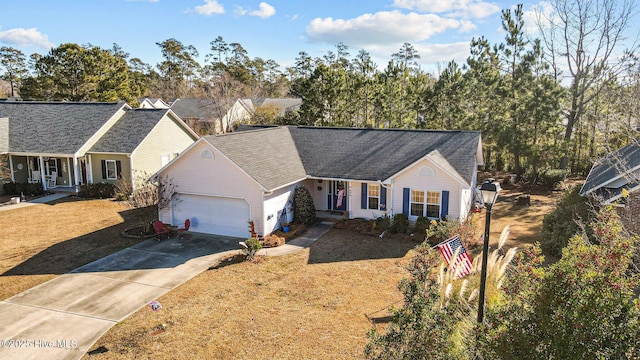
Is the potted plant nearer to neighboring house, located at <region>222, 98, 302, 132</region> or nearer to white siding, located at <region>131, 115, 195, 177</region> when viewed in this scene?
white siding, located at <region>131, 115, 195, 177</region>

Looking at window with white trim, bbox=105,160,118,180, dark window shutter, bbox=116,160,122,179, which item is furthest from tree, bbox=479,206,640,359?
window with white trim, bbox=105,160,118,180

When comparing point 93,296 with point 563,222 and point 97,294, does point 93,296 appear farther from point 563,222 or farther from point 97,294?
point 563,222

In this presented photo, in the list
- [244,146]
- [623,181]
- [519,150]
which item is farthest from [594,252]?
[519,150]

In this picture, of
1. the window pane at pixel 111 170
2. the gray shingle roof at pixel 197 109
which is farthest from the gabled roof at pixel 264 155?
the gray shingle roof at pixel 197 109

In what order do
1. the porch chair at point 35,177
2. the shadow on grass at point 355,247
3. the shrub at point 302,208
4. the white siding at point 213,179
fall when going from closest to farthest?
1. the shadow on grass at point 355,247
2. the white siding at point 213,179
3. the shrub at point 302,208
4. the porch chair at point 35,177

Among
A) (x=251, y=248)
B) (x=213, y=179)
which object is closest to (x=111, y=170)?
(x=213, y=179)

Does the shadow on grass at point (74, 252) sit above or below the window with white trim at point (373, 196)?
below

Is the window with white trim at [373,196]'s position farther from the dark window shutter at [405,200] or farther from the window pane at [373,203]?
the dark window shutter at [405,200]

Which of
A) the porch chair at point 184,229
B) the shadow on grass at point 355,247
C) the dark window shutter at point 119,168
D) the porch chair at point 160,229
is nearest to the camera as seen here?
the shadow on grass at point 355,247
